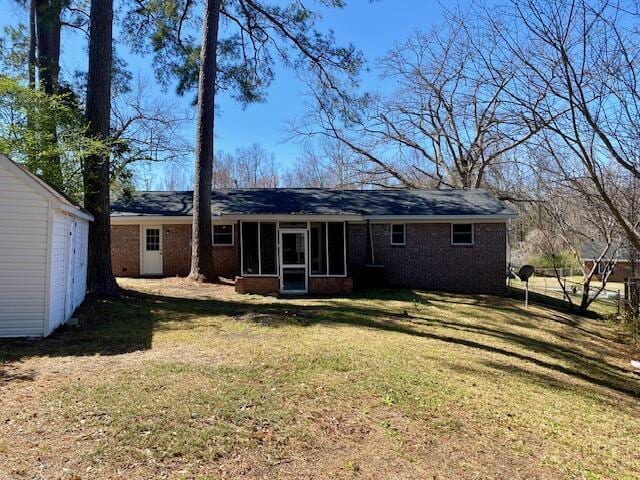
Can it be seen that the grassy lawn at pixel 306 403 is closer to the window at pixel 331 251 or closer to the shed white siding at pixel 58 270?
the shed white siding at pixel 58 270

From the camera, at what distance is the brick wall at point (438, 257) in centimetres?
1627

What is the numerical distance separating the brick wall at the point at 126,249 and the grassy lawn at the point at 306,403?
7.96 metres

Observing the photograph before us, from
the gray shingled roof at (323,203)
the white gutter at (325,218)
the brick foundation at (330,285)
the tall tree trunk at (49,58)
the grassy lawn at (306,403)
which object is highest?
the tall tree trunk at (49,58)

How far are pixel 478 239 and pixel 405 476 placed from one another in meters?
13.6

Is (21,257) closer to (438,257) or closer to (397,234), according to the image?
(397,234)

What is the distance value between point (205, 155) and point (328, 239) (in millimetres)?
A: 5020

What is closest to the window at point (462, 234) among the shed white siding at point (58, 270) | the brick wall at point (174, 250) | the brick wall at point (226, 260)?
the brick wall at point (226, 260)

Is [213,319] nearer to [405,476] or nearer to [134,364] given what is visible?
[134,364]

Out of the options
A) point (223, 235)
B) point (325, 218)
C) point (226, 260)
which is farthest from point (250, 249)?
point (325, 218)

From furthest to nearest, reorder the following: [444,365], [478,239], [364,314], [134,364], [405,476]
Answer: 1. [478,239]
2. [364,314]
3. [444,365]
4. [134,364]
5. [405,476]

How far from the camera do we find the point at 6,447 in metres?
3.82

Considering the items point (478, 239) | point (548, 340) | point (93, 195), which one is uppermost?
point (93, 195)

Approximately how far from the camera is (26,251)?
7.53 metres

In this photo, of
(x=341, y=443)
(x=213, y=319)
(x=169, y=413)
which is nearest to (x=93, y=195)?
(x=213, y=319)
